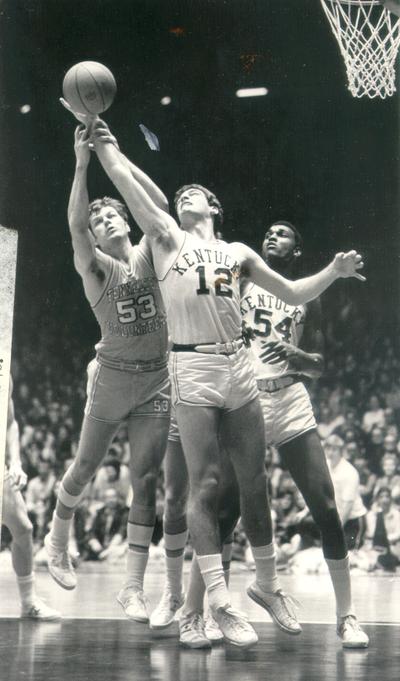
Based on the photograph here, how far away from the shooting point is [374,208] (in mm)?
6000

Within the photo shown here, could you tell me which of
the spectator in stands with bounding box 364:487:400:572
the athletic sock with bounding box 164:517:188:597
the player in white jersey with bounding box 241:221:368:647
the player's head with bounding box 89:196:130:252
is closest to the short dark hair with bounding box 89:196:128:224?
the player's head with bounding box 89:196:130:252

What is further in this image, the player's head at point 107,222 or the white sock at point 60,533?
the white sock at point 60,533

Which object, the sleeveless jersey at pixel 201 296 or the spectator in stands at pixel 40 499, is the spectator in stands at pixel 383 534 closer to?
the spectator in stands at pixel 40 499

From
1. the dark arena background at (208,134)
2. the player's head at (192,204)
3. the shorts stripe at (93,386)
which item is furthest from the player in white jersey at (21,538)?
the player's head at (192,204)

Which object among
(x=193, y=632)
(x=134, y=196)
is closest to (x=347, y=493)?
(x=193, y=632)

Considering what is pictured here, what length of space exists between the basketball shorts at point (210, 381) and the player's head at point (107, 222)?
39.9 inches

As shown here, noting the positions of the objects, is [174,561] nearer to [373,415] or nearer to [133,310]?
[133,310]

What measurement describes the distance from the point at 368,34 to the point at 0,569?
4288 mm

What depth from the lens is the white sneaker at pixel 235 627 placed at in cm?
395

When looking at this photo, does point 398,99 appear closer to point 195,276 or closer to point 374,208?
point 374,208

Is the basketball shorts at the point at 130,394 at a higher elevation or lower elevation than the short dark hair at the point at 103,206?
lower

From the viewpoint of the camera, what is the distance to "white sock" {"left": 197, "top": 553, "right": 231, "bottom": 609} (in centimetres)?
404

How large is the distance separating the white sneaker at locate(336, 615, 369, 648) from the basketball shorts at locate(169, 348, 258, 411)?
1136mm

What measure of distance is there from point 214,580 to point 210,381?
87 centimetres
